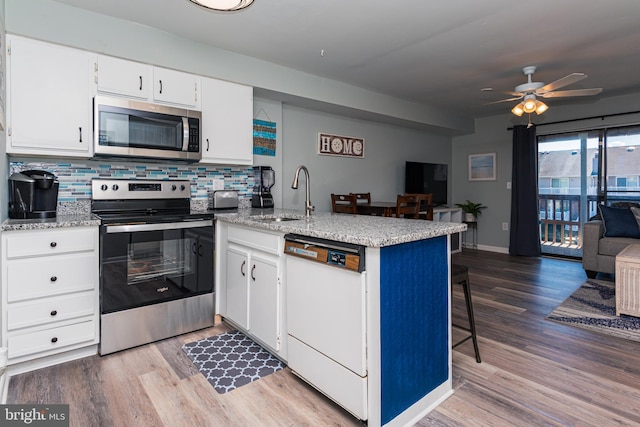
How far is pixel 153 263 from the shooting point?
251cm

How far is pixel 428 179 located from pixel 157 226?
4.52 metres

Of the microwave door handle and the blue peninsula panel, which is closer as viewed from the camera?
the blue peninsula panel

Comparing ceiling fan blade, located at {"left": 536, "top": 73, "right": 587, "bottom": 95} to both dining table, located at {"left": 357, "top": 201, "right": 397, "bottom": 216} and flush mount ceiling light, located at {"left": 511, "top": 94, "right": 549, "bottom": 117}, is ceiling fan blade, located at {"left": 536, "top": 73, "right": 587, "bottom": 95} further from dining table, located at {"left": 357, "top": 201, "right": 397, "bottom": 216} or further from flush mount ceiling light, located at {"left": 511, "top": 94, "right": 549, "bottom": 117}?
dining table, located at {"left": 357, "top": 201, "right": 397, "bottom": 216}

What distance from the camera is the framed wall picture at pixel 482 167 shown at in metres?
Answer: 6.12

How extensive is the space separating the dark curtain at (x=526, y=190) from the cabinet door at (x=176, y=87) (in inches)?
191

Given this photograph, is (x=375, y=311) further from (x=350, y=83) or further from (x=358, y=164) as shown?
(x=358, y=164)

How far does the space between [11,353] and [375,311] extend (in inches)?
83.4

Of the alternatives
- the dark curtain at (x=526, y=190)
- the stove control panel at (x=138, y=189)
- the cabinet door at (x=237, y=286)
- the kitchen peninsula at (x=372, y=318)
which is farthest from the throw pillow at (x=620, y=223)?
the stove control panel at (x=138, y=189)

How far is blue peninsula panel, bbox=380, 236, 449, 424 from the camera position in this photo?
1.57 meters

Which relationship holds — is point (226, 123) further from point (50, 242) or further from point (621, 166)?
point (621, 166)

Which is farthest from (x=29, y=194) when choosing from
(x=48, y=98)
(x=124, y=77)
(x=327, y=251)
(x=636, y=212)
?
(x=636, y=212)

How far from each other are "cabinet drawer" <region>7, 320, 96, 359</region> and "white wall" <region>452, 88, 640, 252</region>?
19.1 ft

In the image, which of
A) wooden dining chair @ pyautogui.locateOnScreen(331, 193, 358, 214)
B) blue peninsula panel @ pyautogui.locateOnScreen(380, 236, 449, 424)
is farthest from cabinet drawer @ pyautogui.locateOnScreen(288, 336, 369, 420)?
wooden dining chair @ pyautogui.locateOnScreen(331, 193, 358, 214)

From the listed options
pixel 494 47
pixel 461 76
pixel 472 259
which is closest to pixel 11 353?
pixel 494 47
